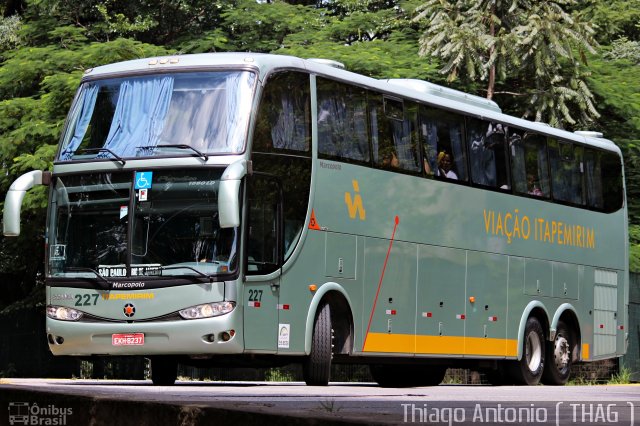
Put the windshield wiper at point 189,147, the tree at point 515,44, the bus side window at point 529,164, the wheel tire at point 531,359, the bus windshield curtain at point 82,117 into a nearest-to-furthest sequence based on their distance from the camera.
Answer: the windshield wiper at point 189,147
the bus windshield curtain at point 82,117
the bus side window at point 529,164
the wheel tire at point 531,359
the tree at point 515,44

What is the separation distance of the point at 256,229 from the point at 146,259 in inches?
51.4

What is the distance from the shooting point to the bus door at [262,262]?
15531mm

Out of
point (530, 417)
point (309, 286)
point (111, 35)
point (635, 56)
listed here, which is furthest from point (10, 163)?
point (530, 417)

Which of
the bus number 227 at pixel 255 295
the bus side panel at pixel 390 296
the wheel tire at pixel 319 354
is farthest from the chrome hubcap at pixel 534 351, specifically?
the bus number 227 at pixel 255 295

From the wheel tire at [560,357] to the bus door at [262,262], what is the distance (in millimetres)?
8008

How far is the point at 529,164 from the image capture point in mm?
21953

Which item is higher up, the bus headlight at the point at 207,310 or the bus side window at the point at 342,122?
the bus side window at the point at 342,122

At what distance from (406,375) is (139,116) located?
7.77 meters

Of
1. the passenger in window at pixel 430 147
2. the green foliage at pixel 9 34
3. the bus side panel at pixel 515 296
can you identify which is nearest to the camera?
the passenger in window at pixel 430 147

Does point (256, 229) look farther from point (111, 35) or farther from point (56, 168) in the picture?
point (111, 35)

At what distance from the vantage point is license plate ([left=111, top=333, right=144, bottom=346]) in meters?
15.5

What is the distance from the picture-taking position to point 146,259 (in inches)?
618

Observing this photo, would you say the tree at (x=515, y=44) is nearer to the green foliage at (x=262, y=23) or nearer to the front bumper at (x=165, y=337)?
the green foliage at (x=262, y=23)

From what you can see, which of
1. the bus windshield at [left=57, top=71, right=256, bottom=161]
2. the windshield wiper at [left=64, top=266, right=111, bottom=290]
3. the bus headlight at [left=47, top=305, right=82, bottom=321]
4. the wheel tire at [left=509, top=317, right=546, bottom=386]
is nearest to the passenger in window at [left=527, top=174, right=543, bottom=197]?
the wheel tire at [left=509, top=317, right=546, bottom=386]
